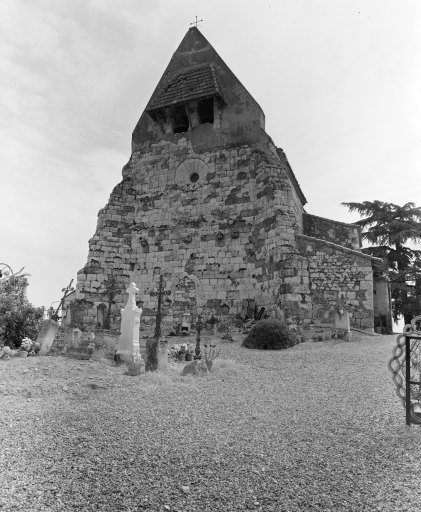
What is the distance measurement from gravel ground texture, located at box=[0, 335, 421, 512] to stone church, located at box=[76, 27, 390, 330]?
750 cm

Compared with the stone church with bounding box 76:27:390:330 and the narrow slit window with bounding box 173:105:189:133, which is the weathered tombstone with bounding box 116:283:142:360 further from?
the narrow slit window with bounding box 173:105:189:133

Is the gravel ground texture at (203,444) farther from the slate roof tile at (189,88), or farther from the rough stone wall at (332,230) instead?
the slate roof tile at (189,88)

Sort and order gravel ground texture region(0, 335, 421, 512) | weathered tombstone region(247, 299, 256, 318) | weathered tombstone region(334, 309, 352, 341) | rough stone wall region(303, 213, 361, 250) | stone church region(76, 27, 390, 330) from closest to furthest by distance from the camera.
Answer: gravel ground texture region(0, 335, 421, 512) < weathered tombstone region(334, 309, 352, 341) < stone church region(76, 27, 390, 330) < weathered tombstone region(247, 299, 256, 318) < rough stone wall region(303, 213, 361, 250)

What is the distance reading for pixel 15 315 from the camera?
13.3 meters

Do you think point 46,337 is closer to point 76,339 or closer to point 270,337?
point 76,339

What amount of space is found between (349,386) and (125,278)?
12.5 metres

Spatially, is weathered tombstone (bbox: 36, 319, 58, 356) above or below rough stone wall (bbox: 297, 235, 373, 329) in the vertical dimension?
below

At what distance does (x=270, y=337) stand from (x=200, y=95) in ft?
37.7

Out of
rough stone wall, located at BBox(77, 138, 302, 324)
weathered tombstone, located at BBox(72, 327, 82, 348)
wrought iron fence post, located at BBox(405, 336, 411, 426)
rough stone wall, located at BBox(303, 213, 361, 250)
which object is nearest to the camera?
wrought iron fence post, located at BBox(405, 336, 411, 426)

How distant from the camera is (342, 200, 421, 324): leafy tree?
22547mm

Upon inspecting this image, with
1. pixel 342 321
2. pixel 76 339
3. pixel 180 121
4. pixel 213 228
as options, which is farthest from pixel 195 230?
pixel 76 339

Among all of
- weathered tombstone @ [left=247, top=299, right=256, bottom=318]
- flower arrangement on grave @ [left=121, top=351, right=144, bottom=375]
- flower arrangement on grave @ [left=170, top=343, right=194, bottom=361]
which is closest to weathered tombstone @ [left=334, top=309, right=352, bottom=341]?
weathered tombstone @ [left=247, top=299, right=256, bottom=318]

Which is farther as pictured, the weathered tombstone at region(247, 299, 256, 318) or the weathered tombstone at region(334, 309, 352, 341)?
the weathered tombstone at region(247, 299, 256, 318)

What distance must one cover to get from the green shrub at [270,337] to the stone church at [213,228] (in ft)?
5.83
